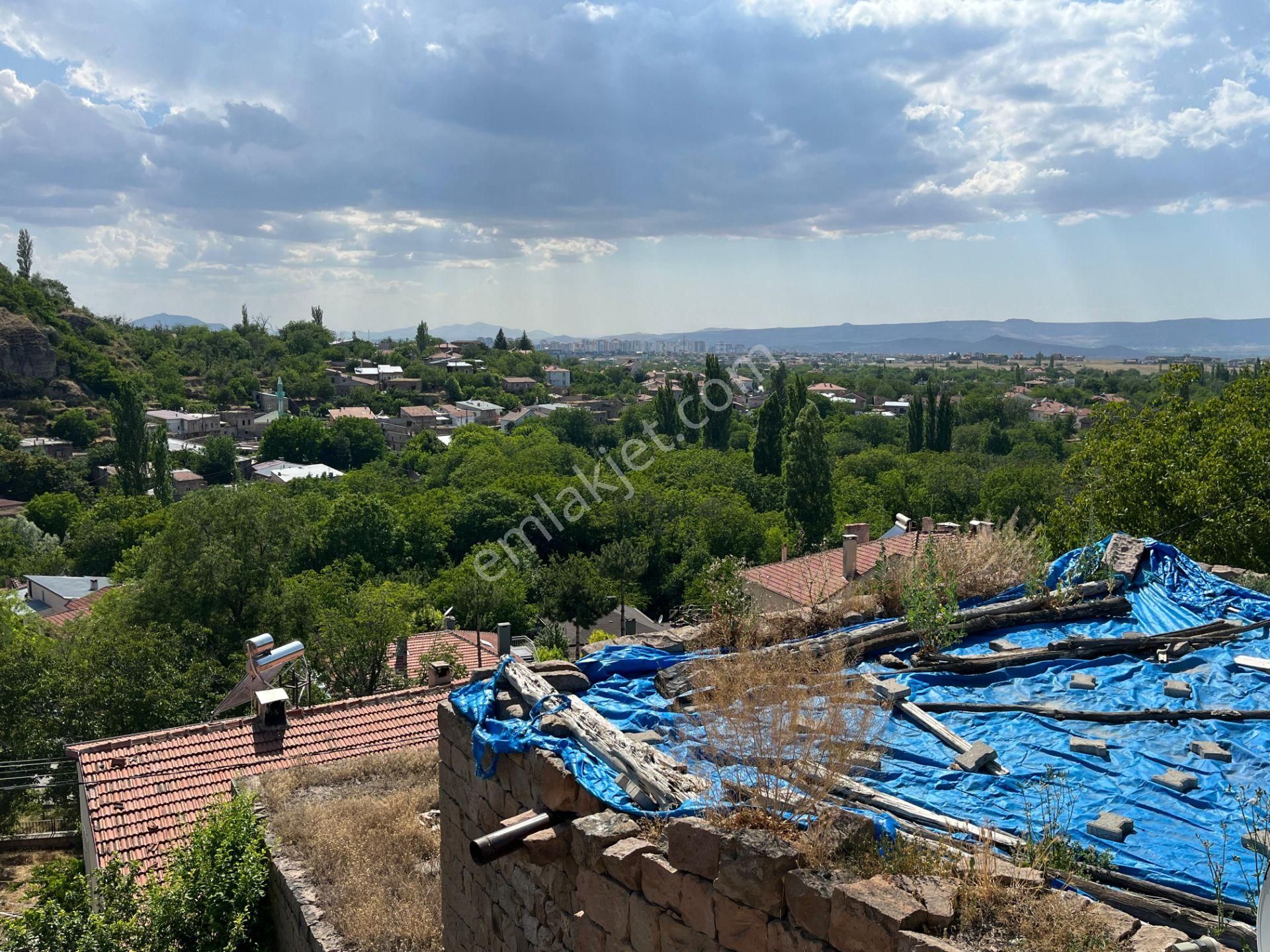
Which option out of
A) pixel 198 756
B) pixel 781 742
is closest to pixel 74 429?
pixel 198 756

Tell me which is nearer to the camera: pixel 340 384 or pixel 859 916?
pixel 859 916

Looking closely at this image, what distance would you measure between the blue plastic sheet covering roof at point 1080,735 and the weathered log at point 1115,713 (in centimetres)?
4

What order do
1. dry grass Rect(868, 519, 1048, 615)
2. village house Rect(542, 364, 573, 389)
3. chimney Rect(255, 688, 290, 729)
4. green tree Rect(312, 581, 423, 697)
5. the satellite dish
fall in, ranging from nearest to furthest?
dry grass Rect(868, 519, 1048, 615)
chimney Rect(255, 688, 290, 729)
the satellite dish
green tree Rect(312, 581, 423, 697)
village house Rect(542, 364, 573, 389)

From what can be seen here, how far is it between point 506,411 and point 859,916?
97474mm

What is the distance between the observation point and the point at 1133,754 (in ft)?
14.6

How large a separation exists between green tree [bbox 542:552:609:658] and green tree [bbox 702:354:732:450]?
101ft

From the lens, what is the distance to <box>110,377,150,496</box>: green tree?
5253 cm

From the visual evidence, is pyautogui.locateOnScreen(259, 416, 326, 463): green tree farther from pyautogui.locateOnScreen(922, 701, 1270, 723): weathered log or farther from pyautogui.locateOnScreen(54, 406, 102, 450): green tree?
pyautogui.locateOnScreen(922, 701, 1270, 723): weathered log

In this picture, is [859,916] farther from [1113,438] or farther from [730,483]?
[730,483]

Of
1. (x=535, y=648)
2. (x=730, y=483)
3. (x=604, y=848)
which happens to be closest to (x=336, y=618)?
(x=535, y=648)

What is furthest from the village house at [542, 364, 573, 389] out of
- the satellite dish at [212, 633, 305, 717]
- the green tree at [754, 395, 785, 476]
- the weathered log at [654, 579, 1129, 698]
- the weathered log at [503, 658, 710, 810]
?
the weathered log at [503, 658, 710, 810]

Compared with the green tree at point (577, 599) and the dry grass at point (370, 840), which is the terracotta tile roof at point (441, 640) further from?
the dry grass at point (370, 840)

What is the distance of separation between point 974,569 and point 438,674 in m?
7.80

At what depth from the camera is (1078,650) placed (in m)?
5.94
